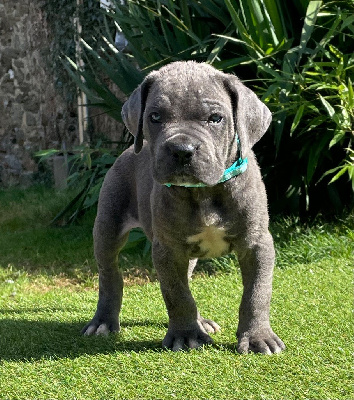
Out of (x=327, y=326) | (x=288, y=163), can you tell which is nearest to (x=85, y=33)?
(x=288, y=163)

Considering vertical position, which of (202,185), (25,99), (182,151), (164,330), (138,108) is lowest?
(164,330)

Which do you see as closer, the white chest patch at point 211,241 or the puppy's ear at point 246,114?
the puppy's ear at point 246,114

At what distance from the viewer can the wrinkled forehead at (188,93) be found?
258 centimetres

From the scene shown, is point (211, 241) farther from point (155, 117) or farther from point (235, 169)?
point (155, 117)

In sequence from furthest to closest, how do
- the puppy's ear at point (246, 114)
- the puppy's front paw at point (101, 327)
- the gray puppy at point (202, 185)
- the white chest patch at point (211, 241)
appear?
the puppy's front paw at point (101, 327)
the white chest patch at point (211, 241)
the puppy's ear at point (246, 114)
the gray puppy at point (202, 185)

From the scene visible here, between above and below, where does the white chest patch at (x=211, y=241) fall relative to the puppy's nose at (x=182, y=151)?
below

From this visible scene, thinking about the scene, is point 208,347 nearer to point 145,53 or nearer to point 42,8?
point 145,53

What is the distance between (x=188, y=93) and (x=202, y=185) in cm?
38

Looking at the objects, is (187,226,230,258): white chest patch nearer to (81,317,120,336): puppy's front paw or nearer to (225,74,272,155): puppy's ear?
(225,74,272,155): puppy's ear

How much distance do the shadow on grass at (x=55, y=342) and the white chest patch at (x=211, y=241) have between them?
0.56 metres

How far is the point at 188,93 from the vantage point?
259cm

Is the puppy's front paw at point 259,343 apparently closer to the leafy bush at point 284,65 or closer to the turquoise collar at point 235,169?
the turquoise collar at point 235,169

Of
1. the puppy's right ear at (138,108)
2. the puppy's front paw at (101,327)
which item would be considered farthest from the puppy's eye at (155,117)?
the puppy's front paw at (101,327)

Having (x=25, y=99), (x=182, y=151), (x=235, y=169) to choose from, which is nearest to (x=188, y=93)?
(x=182, y=151)
